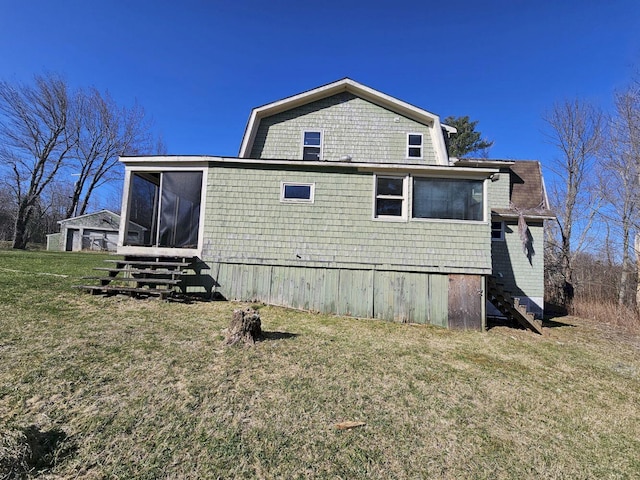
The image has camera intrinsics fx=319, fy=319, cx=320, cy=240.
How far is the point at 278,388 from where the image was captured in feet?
12.6

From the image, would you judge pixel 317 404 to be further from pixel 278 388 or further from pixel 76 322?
pixel 76 322

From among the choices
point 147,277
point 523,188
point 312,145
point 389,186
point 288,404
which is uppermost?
point 312,145

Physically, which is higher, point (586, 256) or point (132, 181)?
point (132, 181)

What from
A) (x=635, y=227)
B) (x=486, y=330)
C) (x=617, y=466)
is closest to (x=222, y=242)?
(x=486, y=330)

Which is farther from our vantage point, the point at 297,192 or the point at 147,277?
the point at 297,192

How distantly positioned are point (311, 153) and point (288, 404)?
31.7 feet

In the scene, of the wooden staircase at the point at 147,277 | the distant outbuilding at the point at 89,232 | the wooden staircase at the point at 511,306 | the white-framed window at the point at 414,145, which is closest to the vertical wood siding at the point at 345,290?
the wooden staircase at the point at 147,277

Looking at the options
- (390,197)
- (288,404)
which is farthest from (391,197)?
(288,404)

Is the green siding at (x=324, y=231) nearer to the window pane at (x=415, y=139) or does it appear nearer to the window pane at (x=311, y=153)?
the window pane at (x=311, y=153)

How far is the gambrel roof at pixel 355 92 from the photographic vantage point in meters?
11.5

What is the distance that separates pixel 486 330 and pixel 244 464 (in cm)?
730

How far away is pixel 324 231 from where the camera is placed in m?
8.45

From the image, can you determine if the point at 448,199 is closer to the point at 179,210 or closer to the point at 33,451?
the point at 179,210

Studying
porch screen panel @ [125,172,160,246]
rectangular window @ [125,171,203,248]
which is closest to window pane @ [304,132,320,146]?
rectangular window @ [125,171,203,248]
